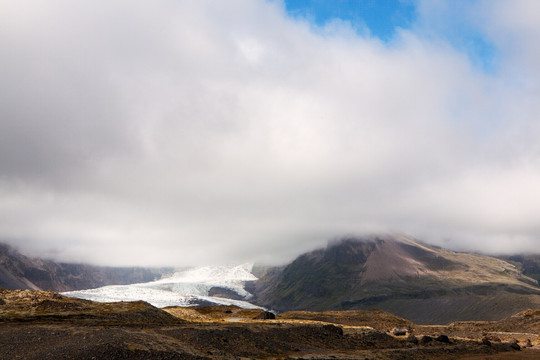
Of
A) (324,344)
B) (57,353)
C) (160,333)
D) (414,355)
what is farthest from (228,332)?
(414,355)

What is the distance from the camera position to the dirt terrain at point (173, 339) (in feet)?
142

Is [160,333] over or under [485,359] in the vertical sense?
over

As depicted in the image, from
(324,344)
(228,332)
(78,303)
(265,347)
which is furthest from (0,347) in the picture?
(324,344)

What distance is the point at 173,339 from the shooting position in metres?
51.2

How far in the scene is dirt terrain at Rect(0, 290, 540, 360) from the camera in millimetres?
43250

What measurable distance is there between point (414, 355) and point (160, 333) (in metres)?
44.2

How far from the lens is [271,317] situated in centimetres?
9812

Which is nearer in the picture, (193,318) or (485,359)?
(485,359)

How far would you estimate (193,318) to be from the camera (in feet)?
303

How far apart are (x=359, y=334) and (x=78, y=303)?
54.4 m

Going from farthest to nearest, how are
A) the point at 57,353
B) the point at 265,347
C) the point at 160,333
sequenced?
the point at 265,347 → the point at 160,333 → the point at 57,353

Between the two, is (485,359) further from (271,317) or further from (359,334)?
(271,317)

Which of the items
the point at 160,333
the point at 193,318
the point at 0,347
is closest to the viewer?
the point at 0,347

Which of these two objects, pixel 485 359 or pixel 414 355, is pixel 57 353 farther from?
pixel 485 359
